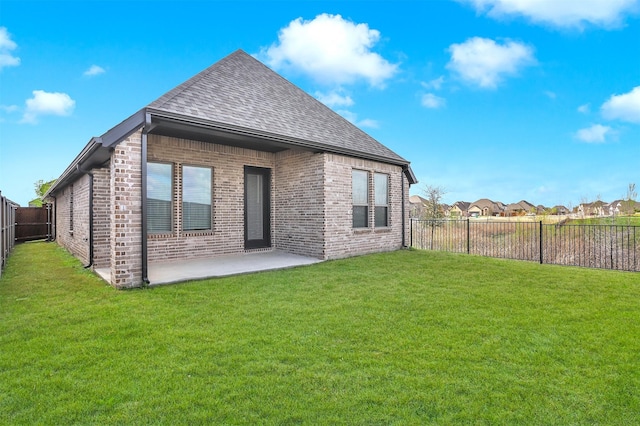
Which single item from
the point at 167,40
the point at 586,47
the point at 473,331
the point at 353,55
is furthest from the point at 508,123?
the point at 473,331

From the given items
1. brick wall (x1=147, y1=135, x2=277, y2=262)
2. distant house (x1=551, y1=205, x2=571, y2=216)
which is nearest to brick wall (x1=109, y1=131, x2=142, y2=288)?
brick wall (x1=147, y1=135, x2=277, y2=262)

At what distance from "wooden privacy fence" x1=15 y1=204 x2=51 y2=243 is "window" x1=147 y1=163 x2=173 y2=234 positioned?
13.1 metres

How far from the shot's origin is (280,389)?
7.94 feet

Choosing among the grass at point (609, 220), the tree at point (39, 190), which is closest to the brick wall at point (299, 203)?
the grass at point (609, 220)

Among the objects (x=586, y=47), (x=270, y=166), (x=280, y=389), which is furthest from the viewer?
(x=586, y=47)

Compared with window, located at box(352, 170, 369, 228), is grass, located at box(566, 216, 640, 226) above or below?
below

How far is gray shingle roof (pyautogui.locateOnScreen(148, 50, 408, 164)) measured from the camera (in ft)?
22.1

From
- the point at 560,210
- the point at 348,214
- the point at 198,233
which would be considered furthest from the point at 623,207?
the point at 198,233

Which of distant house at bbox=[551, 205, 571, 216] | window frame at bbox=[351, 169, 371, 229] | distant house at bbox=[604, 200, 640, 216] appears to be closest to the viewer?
A: window frame at bbox=[351, 169, 371, 229]

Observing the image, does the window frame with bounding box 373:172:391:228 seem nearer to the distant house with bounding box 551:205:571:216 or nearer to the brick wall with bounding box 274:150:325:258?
the brick wall with bounding box 274:150:325:258

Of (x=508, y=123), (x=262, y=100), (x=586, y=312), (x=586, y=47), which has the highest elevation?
(x=586, y=47)

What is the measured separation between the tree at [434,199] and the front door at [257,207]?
15.0m

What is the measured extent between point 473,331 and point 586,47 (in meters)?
16.9

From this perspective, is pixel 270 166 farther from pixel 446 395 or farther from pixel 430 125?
pixel 430 125
